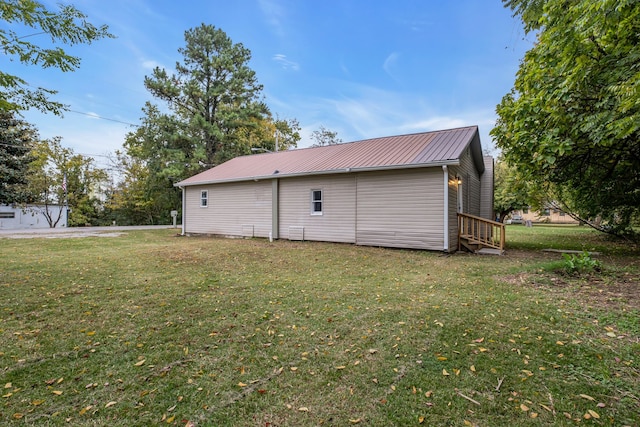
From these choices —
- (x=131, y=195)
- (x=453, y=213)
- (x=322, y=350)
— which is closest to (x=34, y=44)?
(x=322, y=350)

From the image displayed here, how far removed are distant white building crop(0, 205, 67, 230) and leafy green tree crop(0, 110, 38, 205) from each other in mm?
2946

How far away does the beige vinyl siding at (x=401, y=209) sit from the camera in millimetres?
9375

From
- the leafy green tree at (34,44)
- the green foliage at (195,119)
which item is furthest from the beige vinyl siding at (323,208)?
the green foliage at (195,119)

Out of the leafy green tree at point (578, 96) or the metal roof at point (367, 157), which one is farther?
the metal roof at point (367, 157)

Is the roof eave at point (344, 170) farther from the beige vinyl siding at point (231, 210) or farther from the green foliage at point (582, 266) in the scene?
the green foliage at point (582, 266)

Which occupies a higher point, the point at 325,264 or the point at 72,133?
the point at 72,133

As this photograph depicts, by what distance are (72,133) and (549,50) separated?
32.0 metres

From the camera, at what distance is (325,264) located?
24.9ft

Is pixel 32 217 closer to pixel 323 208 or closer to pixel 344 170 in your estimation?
pixel 323 208

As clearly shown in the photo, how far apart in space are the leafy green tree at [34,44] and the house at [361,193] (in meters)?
7.43

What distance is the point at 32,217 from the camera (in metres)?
24.3

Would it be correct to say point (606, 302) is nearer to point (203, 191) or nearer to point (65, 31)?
point (65, 31)

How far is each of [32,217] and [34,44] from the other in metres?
26.5

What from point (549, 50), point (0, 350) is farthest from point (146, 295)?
point (549, 50)
